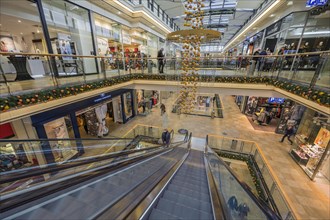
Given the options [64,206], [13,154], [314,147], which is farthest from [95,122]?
[314,147]

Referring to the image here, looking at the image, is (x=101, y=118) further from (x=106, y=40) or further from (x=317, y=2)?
(x=317, y=2)

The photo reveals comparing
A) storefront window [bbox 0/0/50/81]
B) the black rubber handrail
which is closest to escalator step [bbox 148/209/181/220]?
the black rubber handrail

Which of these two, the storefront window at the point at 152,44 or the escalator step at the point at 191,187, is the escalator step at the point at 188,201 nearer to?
the escalator step at the point at 191,187

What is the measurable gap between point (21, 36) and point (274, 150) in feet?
67.0

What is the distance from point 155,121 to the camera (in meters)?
11.6

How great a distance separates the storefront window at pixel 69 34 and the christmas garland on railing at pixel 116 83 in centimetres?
80

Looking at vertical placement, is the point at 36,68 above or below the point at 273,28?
below

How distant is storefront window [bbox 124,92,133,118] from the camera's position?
11.3 metres

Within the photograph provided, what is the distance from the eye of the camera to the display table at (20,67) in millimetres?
4288

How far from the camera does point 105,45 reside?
1115 centimetres

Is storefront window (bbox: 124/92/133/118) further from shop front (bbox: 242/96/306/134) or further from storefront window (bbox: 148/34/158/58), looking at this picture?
shop front (bbox: 242/96/306/134)

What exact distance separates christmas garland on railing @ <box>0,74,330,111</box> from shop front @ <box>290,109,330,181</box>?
2.38 metres

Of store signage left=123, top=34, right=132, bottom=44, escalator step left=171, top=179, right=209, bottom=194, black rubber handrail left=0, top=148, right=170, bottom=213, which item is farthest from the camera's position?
store signage left=123, top=34, right=132, bottom=44

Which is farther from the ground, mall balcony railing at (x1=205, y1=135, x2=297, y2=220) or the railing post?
the railing post
